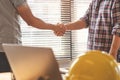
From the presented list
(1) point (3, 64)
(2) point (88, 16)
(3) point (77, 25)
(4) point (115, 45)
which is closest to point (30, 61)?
(1) point (3, 64)

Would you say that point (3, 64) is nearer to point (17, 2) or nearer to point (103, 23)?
point (17, 2)

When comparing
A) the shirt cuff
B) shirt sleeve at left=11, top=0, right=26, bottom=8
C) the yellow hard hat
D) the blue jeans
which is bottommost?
the blue jeans

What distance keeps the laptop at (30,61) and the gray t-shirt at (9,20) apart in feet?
2.81

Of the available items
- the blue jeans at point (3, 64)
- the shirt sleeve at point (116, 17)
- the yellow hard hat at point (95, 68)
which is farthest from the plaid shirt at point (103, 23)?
the yellow hard hat at point (95, 68)

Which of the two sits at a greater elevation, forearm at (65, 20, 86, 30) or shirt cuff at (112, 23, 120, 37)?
shirt cuff at (112, 23, 120, 37)

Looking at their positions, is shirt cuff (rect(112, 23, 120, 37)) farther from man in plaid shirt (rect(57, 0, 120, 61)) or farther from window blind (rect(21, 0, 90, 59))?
window blind (rect(21, 0, 90, 59))

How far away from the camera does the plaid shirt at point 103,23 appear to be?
7.39 feet

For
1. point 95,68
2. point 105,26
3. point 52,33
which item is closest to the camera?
point 95,68

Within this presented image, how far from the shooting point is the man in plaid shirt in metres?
2.24

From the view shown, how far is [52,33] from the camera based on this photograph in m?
3.14

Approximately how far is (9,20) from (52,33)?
3.62 ft

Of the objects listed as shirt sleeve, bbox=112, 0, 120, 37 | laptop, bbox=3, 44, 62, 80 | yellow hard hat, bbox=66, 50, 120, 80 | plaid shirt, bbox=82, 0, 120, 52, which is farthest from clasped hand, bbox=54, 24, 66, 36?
yellow hard hat, bbox=66, 50, 120, 80

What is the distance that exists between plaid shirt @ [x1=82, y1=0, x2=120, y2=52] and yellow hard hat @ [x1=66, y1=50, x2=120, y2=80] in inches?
48.1

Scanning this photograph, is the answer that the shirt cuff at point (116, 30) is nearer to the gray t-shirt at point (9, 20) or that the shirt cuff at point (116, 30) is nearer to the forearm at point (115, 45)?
the forearm at point (115, 45)
